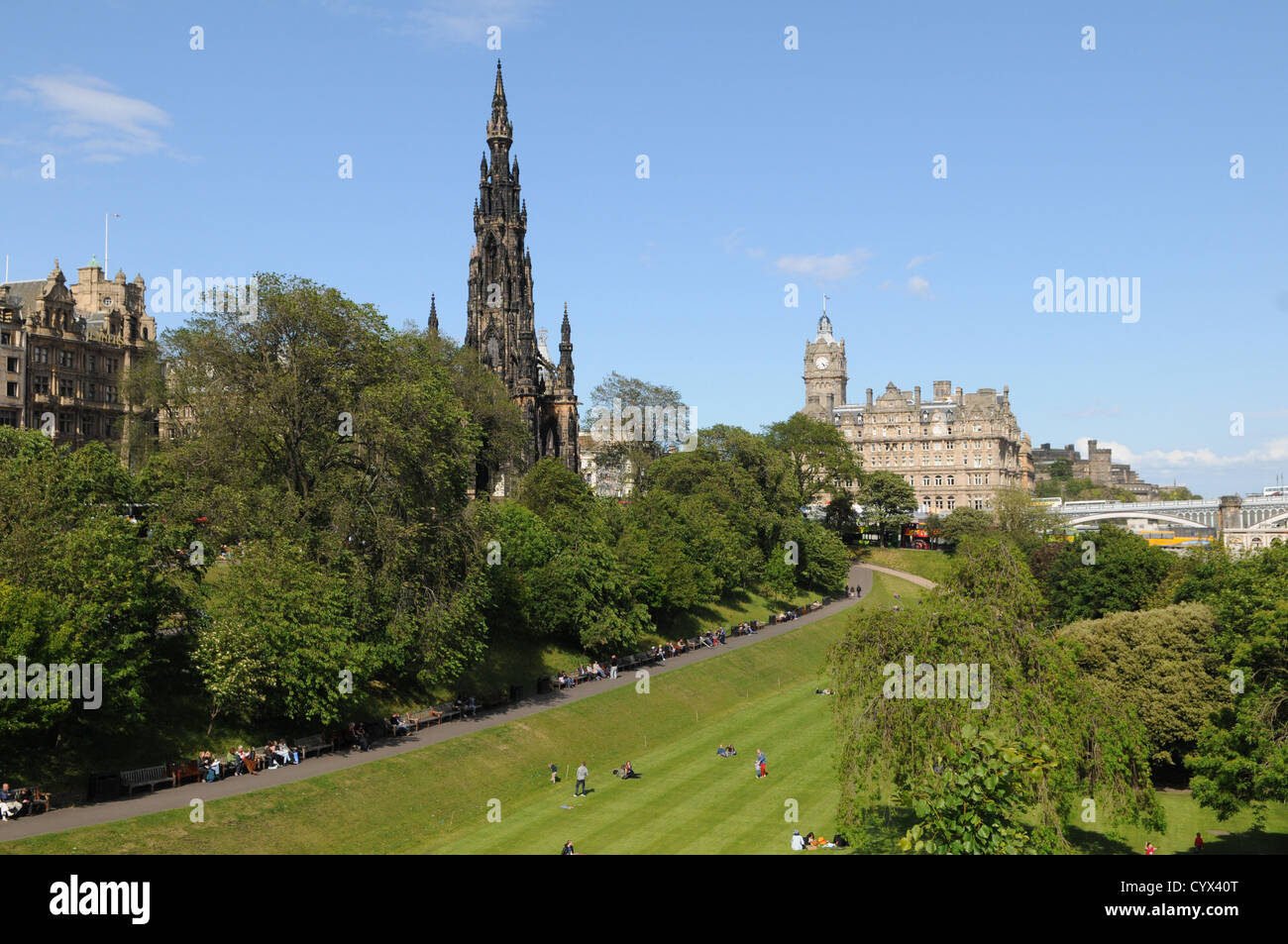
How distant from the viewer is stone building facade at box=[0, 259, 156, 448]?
8281 centimetres

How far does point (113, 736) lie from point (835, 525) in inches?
3802

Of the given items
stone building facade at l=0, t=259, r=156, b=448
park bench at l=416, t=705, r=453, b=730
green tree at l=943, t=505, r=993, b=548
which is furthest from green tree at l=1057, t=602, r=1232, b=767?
stone building facade at l=0, t=259, r=156, b=448

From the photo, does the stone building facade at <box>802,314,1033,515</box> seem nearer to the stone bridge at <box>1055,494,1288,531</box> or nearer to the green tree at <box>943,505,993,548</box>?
the stone bridge at <box>1055,494,1288,531</box>

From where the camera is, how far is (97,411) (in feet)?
298

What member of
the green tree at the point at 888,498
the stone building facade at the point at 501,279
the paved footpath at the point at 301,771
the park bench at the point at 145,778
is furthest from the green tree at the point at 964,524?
the park bench at the point at 145,778

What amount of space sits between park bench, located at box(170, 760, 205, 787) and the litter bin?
201 centimetres

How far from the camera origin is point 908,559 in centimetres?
11606

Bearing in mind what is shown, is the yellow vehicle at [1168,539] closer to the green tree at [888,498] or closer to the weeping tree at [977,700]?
the green tree at [888,498]

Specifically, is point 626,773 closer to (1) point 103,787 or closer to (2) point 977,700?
(2) point 977,700

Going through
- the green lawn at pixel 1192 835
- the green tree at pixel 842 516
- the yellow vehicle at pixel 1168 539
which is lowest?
the green lawn at pixel 1192 835

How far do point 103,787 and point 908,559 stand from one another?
92327mm

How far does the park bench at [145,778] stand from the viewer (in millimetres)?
35812

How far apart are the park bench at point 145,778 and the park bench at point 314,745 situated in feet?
17.5
